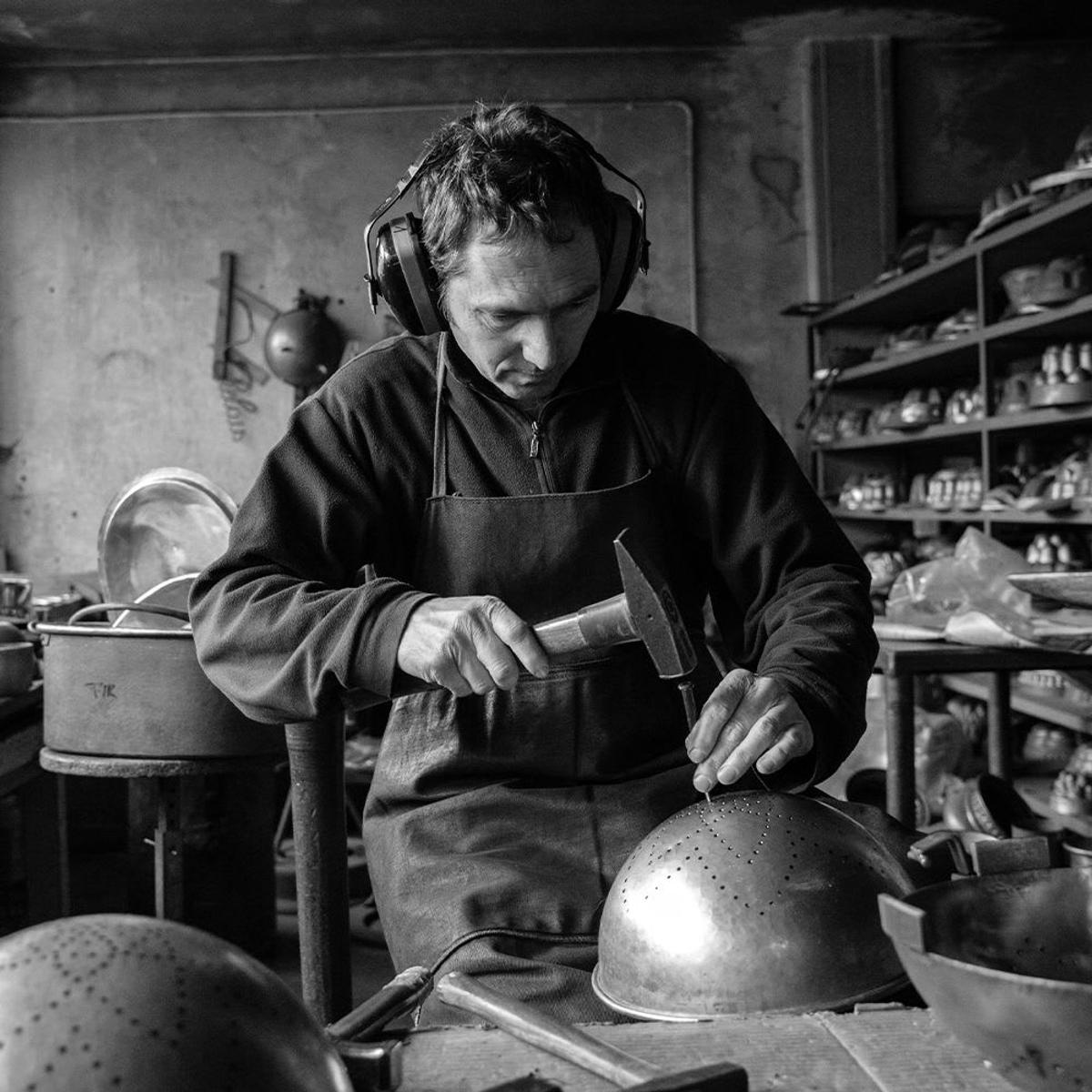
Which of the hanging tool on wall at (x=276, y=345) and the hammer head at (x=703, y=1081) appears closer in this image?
the hammer head at (x=703, y=1081)

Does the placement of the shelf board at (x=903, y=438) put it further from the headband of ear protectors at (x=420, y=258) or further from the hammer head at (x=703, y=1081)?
the hammer head at (x=703, y=1081)

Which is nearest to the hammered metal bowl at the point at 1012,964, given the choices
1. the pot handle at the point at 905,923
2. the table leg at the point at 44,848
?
the pot handle at the point at 905,923

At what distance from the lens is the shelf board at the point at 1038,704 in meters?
4.06

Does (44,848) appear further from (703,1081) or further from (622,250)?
(703,1081)

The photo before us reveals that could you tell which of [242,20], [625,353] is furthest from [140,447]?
[625,353]

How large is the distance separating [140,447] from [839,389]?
11.2ft

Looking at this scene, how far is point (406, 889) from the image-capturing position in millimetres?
1686

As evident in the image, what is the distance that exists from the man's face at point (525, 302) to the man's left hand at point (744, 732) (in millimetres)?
Result: 530

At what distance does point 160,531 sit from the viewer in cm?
294

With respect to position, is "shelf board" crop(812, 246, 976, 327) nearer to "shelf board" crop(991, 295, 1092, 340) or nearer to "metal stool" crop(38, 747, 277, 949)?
"shelf board" crop(991, 295, 1092, 340)

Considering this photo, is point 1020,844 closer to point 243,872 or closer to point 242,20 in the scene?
point 243,872

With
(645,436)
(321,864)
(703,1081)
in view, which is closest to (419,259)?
(645,436)

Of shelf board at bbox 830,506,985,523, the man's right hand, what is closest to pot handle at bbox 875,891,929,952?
the man's right hand

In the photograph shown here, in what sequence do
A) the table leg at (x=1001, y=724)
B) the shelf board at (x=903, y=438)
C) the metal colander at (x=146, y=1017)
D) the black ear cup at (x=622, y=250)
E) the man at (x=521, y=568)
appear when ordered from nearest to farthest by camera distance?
the metal colander at (x=146, y=1017) → the man at (x=521, y=568) → the black ear cup at (x=622, y=250) → the table leg at (x=1001, y=724) → the shelf board at (x=903, y=438)
